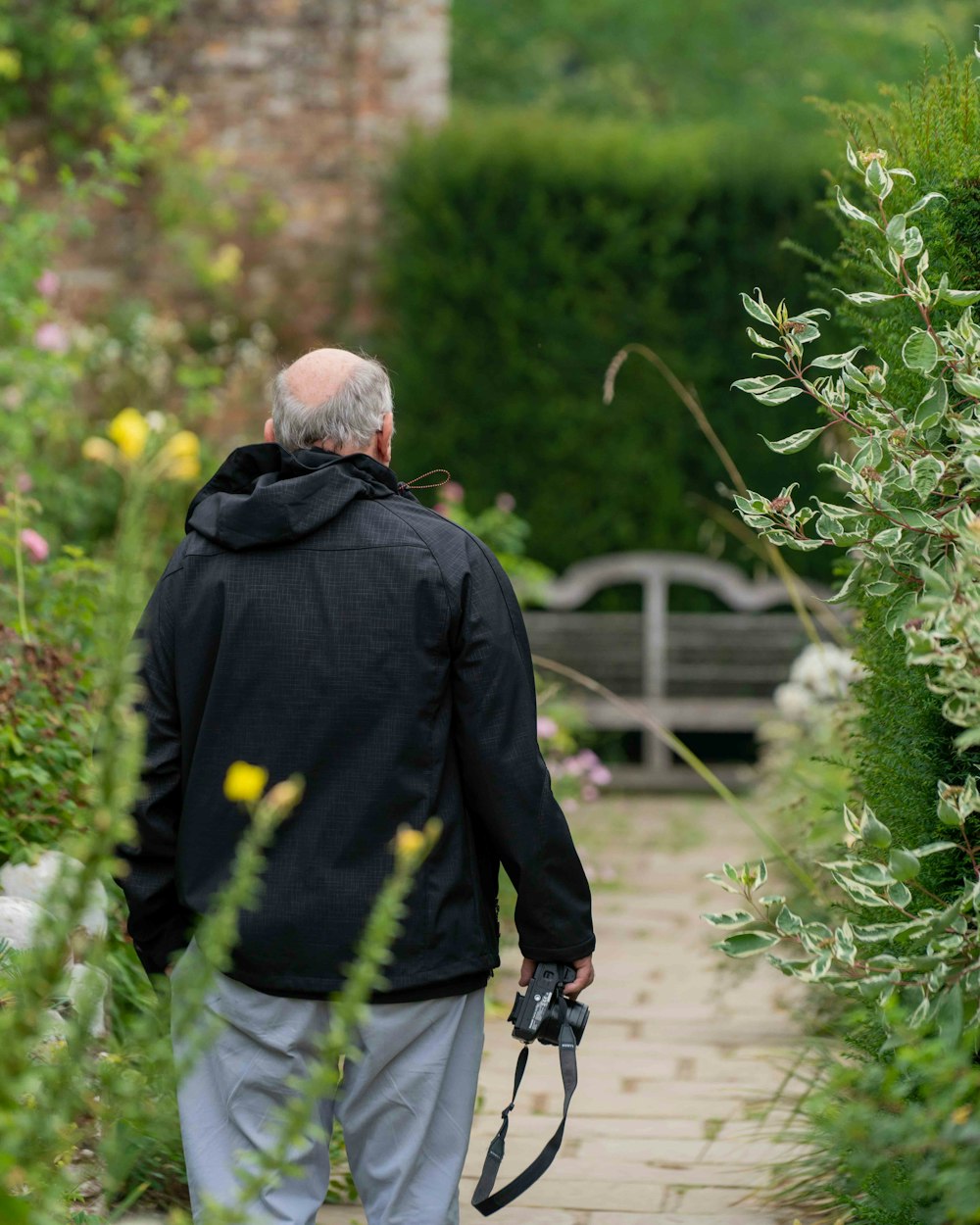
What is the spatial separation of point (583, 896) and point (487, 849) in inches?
6.9

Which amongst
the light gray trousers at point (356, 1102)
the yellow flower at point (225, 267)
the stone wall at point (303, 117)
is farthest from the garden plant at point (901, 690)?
the stone wall at point (303, 117)

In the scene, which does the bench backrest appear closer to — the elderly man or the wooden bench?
the wooden bench

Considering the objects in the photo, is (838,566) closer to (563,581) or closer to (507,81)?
(563,581)

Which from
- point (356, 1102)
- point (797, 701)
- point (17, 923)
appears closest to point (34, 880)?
point (17, 923)

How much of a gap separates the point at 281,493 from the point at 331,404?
0.20m

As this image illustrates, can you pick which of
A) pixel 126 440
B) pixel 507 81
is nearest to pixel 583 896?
pixel 126 440

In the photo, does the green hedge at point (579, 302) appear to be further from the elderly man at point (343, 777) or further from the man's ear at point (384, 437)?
the elderly man at point (343, 777)

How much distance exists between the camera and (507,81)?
17531mm

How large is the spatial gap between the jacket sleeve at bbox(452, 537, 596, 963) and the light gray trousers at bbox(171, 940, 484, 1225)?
203 millimetres

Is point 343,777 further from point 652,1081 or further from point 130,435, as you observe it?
point 652,1081

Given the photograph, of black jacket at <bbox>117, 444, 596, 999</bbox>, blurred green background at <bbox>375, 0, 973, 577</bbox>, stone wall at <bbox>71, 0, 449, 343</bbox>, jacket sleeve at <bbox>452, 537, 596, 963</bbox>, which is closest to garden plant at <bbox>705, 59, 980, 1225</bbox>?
jacket sleeve at <bbox>452, 537, 596, 963</bbox>

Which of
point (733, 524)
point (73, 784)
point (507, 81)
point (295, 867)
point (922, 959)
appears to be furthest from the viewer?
point (507, 81)

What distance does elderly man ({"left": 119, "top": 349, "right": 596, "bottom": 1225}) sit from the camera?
2.45 metres

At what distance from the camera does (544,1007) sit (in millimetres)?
2613
